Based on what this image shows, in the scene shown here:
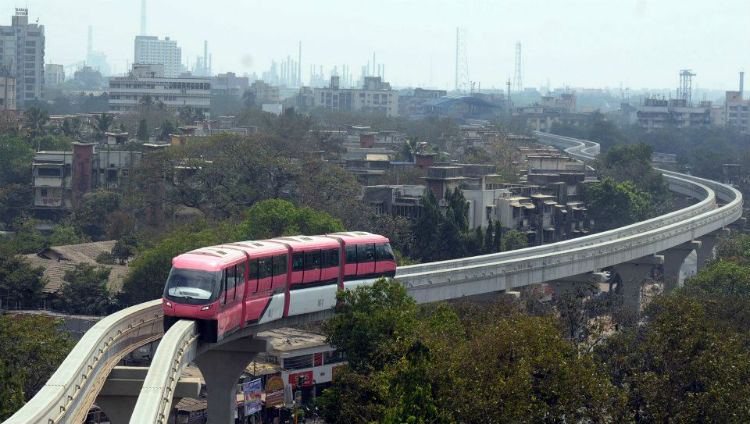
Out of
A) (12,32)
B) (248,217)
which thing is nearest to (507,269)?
(248,217)

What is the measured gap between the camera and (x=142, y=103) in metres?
148

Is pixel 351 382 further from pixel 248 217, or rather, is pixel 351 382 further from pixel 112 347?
pixel 248 217

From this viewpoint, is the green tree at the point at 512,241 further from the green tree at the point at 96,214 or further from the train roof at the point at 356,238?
the train roof at the point at 356,238

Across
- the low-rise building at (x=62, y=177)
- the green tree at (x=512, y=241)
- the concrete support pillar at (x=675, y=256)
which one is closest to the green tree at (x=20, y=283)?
the green tree at (x=512, y=241)

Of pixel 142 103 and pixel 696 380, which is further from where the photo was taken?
pixel 142 103

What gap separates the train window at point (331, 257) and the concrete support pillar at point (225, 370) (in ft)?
10.7

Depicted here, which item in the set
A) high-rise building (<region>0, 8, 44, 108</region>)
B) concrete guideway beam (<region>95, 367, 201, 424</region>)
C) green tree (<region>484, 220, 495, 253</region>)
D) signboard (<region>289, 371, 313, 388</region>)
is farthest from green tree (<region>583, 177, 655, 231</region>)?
high-rise building (<region>0, 8, 44, 108</region>)

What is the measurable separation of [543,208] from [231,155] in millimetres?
22904

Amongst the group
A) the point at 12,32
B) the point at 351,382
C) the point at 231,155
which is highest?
the point at 12,32

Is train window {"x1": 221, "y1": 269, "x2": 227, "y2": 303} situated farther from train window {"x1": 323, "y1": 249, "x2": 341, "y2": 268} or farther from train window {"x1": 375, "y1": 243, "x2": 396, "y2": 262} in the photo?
train window {"x1": 375, "y1": 243, "x2": 396, "y2": 262}

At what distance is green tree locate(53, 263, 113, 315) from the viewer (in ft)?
168

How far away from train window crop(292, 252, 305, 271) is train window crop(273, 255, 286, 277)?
61 cm

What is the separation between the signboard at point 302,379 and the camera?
144 feet

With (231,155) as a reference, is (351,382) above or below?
below
